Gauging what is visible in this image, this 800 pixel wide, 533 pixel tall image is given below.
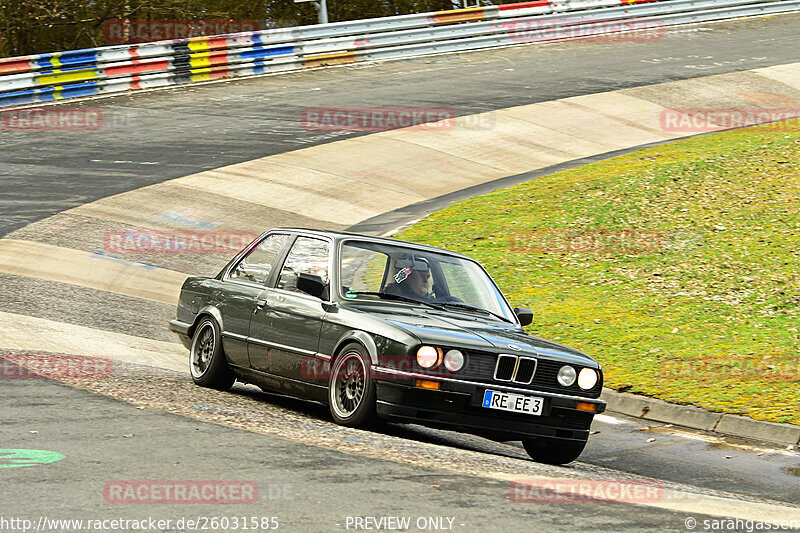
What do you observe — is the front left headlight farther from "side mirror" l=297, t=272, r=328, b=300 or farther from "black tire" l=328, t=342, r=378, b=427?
"side mirror" l=297, t=272, r=328, b=300

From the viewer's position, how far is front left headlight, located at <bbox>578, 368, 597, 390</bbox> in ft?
25.4

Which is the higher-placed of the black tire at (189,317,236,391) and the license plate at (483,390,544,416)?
the license plate at (483,390,544,416)

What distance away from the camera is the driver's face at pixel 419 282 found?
855 cm

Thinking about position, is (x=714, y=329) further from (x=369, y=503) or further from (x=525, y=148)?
(x=525, y=148)

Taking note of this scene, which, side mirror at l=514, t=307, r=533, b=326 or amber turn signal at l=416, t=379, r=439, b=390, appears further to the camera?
side mirror at l=514, t=307, r=533, b=326

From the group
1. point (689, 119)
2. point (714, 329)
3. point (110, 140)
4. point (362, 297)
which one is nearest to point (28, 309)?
point (362, 297)

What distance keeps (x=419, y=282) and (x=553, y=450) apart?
67.4 inches

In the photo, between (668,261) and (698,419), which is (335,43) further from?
(698,419)

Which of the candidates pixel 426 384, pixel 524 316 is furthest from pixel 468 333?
pixel 524 316

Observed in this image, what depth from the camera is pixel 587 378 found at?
7.78 metres

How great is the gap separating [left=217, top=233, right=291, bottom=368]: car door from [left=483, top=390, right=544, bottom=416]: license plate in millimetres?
2417

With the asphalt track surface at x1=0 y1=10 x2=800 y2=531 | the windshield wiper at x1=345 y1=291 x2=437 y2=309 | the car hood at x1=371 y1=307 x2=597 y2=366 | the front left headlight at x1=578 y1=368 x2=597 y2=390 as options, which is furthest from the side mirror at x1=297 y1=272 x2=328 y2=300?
the front left headlight at x1=578 y1=368 x2=597 y2=390

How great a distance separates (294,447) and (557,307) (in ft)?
22.8

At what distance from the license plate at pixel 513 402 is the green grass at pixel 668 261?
258 cm
